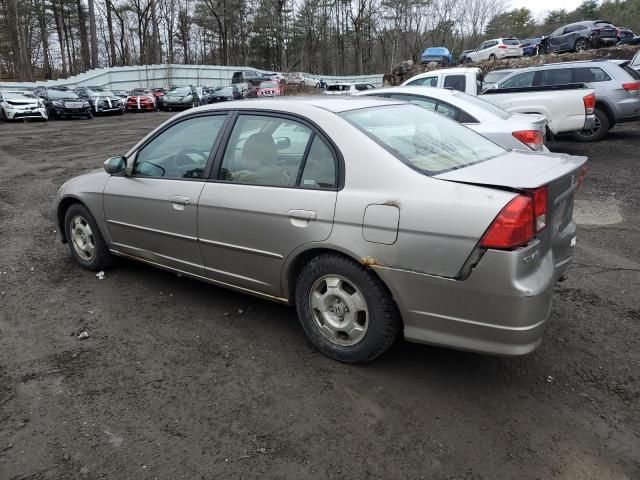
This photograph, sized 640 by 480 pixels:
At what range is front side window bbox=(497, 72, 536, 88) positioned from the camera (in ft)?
39.7

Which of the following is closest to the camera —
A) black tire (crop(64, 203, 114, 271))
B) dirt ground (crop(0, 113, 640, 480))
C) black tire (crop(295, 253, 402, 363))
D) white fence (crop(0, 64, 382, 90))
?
dirt ground (crop(0, 113, 640, 480))

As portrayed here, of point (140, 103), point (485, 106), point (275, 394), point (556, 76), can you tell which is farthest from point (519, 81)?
point (140, 103)

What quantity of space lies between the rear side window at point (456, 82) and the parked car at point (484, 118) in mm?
3987

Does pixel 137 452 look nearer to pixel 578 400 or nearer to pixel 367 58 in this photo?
pixel 578 400

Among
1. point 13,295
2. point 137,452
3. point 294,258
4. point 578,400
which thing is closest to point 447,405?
point 578,400

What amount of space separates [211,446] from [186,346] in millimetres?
1087

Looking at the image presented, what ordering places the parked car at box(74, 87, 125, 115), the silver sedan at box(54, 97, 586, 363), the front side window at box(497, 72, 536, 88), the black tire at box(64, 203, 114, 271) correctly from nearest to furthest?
the silver sedan at box(54, 97, 586, 363) < the black tire at box(64, 203, 114, 271) < the front side window at box(497, 72, 536, 88) < the parked car at box(74, 87, 125, 115)

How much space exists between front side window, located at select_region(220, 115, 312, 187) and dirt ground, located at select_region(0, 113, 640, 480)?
1.11 m

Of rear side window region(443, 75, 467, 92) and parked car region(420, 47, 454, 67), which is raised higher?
parked car region(420, 47, 454, 67)

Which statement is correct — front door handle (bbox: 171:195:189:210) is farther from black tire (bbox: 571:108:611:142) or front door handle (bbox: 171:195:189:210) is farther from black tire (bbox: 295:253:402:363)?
black tire (bbox: 571:108:611:142)

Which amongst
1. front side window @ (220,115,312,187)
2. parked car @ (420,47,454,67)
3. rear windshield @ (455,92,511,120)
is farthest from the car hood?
parked car @ (420,47,454,67)

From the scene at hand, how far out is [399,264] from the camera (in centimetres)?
279

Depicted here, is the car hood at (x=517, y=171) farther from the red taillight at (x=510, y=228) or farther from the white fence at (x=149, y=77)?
the white fence at (x=149, y=77)

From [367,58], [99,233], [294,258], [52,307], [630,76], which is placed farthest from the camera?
[367,58]
